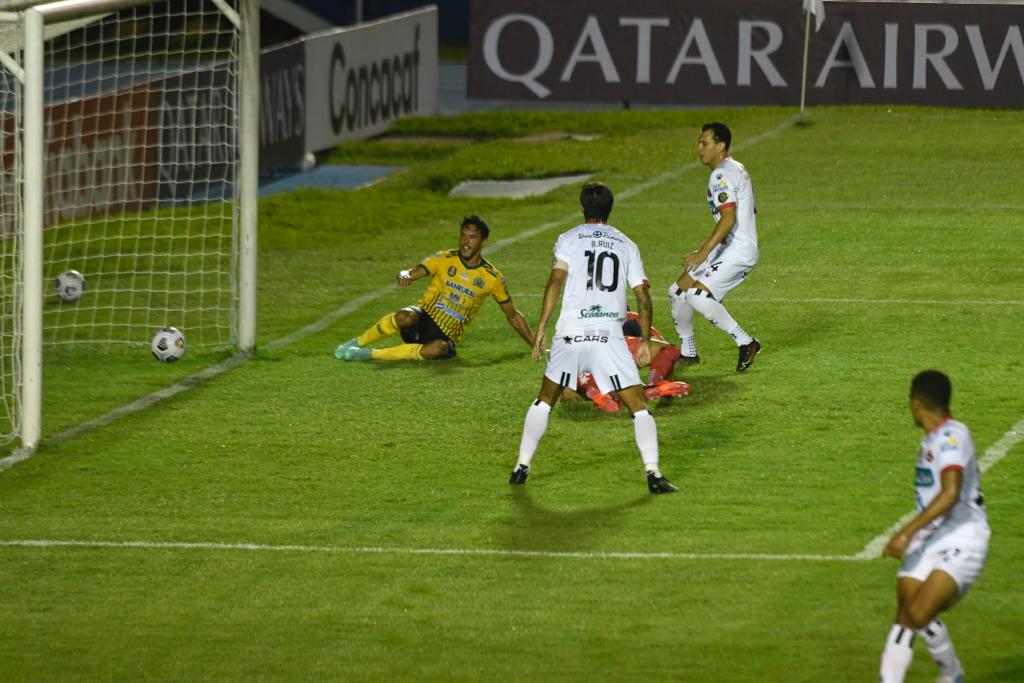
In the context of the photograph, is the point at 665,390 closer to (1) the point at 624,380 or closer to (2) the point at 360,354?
(1) the point at 624,380

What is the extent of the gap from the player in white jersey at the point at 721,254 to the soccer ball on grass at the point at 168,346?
12.8ft

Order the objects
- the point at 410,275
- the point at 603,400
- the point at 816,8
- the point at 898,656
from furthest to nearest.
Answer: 1. the point at 816,8
2. the point at 410,275
3. the point at 603,400
4. the point at 898,656

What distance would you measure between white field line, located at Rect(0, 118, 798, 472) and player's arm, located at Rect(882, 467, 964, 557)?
6257 millimetres

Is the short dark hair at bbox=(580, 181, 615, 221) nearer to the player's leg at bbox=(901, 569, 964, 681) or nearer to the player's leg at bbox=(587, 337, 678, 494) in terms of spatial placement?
the player's leg at bbox=(587, 337, 678, 494)

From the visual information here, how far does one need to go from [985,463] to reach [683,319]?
9.97 feet

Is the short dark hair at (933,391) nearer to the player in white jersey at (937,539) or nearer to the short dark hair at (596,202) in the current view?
the player in white jersey at (937,539)

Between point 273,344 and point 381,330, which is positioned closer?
point 381,330

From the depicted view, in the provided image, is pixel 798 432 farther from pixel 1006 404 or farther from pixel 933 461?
pixel 933 461

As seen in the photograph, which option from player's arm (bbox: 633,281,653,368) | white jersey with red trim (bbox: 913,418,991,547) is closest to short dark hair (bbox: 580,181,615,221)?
player's arm (bbox: 633,281,653,368)

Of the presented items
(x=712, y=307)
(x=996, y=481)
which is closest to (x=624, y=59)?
(x=712, y=307)

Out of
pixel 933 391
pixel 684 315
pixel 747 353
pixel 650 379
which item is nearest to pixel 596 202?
pixel 650 379

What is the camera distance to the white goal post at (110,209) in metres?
11.4

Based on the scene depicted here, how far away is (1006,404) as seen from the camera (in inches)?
470

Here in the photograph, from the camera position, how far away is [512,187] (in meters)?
23.1
